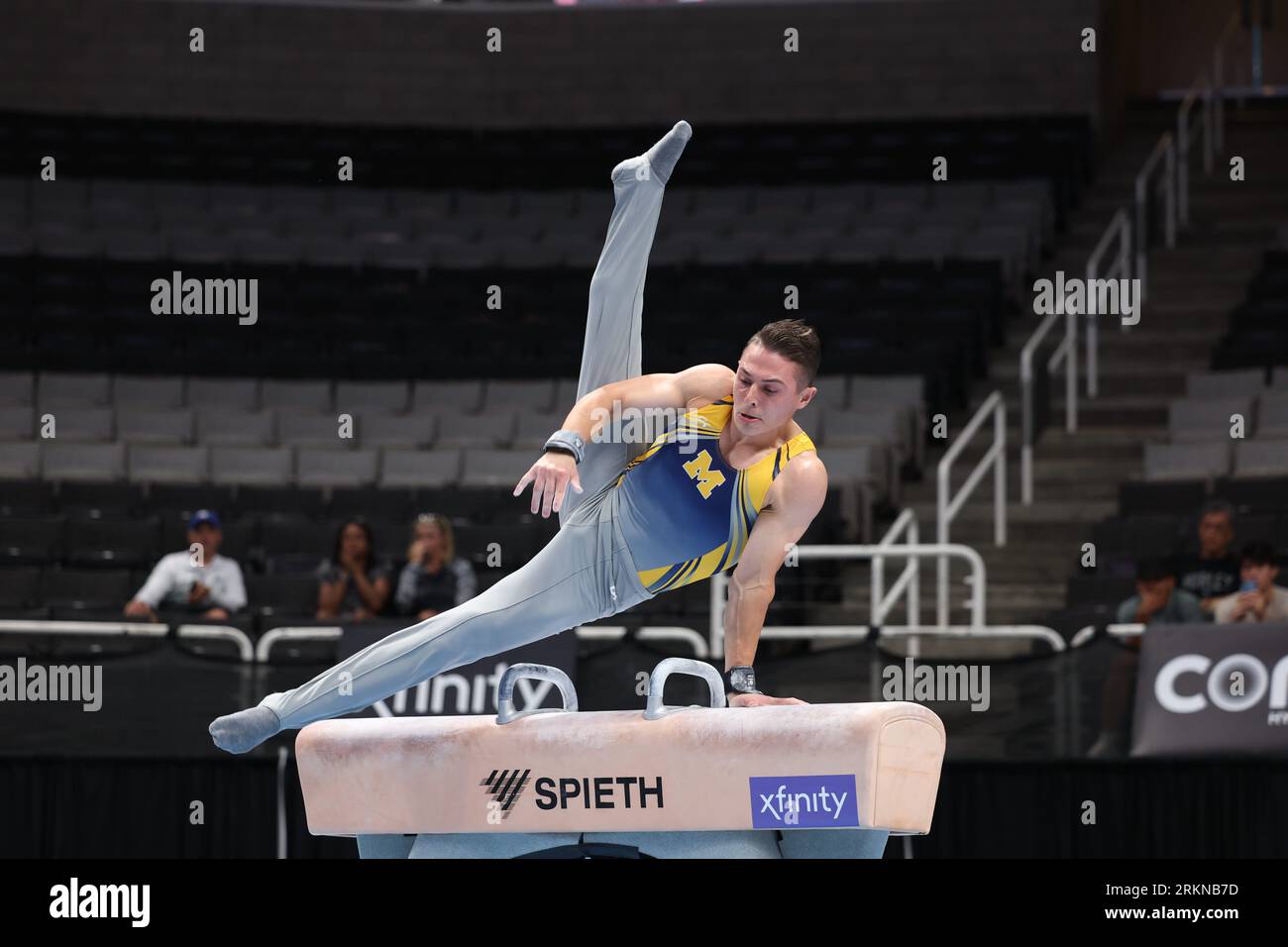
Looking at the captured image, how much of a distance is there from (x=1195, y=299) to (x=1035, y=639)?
577 centimetres

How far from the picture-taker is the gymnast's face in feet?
14.1

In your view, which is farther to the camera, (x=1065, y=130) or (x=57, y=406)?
(x=1065, y=130)

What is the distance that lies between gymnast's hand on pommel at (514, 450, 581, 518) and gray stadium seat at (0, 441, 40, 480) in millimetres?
8440

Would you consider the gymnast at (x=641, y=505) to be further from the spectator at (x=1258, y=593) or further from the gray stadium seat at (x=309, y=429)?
the gray stadium seat at (x=309, y=429)

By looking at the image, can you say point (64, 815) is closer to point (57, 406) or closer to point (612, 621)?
point (612, 621)

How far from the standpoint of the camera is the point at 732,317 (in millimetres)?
12648

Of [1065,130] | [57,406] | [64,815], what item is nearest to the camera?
[64,815]

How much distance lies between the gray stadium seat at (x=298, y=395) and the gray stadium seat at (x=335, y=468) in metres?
0.99

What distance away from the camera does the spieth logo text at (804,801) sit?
12.5ft

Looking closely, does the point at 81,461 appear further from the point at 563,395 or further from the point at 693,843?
the point at 693,843

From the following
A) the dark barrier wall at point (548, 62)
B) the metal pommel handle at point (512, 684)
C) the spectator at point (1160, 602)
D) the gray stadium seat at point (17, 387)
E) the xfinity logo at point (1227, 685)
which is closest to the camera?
the metal pommel handle at point (512, 684)

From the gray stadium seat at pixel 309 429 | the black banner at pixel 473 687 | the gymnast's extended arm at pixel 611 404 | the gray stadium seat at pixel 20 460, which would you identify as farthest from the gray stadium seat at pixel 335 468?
the gymnast's extended arm at pixel 611 404
